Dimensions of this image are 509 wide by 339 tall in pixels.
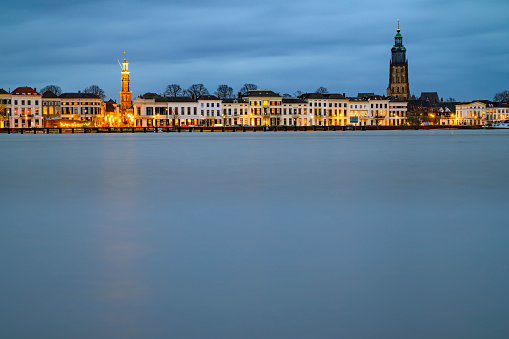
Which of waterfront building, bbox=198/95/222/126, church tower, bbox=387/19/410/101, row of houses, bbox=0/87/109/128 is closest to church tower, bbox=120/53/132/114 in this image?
row of houses, bbox=0/87/109/128

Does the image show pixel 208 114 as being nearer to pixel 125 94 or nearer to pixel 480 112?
pixel 125 94

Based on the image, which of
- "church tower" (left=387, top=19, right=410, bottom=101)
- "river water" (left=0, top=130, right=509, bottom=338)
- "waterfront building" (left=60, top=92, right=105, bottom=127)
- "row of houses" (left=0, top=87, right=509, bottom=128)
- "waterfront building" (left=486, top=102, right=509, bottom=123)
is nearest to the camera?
"river water" (left=0, top=130, right=509, bottom=338)

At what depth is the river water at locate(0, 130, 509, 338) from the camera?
13.5 ft

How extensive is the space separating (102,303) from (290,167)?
1474 cm

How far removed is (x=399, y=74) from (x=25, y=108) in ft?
317

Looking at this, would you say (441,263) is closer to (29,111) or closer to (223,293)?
(223,293)

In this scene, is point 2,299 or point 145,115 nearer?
point 2,299

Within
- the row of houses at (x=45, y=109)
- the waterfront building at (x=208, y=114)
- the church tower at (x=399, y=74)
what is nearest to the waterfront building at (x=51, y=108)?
the row of houses at (x=45, y=109)

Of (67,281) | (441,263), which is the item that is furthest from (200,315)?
(441,263)

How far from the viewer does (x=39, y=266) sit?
566 centimetres

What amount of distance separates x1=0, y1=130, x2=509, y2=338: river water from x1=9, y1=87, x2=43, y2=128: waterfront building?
104 m

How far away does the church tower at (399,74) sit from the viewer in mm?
155250

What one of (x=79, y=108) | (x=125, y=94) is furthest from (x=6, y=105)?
(x=125, y=94)

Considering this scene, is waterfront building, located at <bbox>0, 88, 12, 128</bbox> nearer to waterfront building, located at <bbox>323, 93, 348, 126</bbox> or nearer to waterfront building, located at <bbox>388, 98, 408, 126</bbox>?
waterfront building, located at <bbox>323, 93, 348, 126</bbox>
